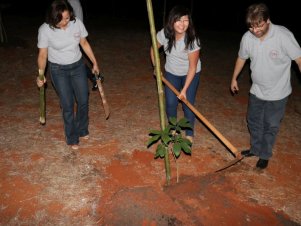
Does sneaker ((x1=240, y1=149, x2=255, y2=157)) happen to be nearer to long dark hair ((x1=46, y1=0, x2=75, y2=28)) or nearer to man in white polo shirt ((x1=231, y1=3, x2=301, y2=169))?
man in white polo shirt ((x1=231, y1=3, x2=301, y2=169))

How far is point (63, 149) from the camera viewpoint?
4.46 m

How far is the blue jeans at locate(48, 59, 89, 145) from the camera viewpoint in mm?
3855

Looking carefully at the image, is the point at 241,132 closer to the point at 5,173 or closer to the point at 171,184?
the point at 171,184

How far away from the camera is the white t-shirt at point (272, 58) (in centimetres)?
331

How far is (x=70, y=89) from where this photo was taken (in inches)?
157

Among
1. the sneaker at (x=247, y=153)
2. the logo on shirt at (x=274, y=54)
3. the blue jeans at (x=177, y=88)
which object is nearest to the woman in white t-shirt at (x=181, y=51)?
the blue jeans at (x=177, y=88)

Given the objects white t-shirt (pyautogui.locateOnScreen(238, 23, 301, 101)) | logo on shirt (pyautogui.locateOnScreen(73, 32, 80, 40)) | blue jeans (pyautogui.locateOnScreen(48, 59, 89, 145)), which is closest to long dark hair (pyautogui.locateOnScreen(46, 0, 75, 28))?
logo on shirt (pyautogui.locateOnScreen(73, 32, 80, 40))

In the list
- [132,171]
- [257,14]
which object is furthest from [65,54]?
[257,14]

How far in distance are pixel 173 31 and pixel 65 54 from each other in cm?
135

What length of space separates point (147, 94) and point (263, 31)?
3443 mm

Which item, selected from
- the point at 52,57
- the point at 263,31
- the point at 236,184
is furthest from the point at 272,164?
the point at 52,57

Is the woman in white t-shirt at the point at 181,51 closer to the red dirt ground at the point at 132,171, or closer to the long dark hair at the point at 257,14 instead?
the long dark hair at the point at 257,14

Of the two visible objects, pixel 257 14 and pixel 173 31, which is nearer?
pixel 257 14

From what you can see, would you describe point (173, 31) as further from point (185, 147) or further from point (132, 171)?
point (132, 171)
